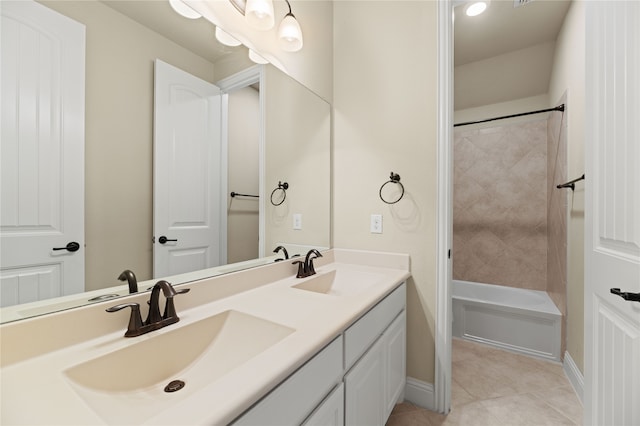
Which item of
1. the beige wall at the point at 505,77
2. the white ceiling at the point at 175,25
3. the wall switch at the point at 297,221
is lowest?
the wall switch at the point at 297,221

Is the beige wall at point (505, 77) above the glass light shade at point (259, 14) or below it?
above

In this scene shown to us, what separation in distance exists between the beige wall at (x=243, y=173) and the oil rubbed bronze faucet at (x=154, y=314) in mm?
371

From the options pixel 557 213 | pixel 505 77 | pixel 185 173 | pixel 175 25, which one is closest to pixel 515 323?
pixel 557 213

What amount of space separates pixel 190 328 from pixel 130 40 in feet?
3.05

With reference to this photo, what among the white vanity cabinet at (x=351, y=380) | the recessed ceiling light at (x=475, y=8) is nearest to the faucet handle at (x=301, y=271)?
the white vanity cabinet at (x=351, y=380)

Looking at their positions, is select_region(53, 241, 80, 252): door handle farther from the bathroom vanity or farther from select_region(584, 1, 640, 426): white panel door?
Answer: select_region(584, 1, 640, 426): white panel door

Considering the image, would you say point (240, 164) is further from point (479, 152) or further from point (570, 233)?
point (479, 152)

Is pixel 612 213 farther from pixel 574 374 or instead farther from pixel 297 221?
pixel 574 374

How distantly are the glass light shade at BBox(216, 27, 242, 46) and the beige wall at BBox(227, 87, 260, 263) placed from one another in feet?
0.61

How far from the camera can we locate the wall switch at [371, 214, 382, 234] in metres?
1.74

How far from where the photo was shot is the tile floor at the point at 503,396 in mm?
1533

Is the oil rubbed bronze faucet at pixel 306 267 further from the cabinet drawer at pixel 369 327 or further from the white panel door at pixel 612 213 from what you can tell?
the white panel door at pixel 612 213

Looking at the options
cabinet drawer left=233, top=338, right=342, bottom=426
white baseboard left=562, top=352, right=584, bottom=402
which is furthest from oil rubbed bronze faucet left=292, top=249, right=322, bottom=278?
white baseboard left=562, top=352, right=584, bottom=402

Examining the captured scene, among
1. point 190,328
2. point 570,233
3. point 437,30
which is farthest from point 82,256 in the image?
point 570,233
